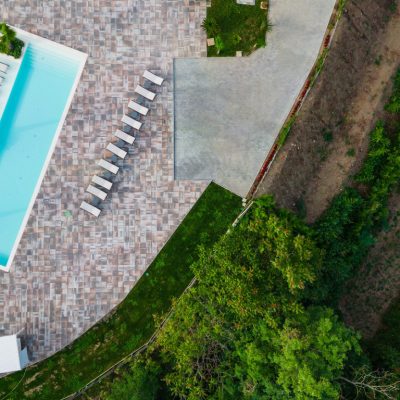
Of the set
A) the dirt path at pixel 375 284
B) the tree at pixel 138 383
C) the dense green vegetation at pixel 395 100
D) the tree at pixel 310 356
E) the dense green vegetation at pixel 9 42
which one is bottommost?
the tree at pixel 138 383

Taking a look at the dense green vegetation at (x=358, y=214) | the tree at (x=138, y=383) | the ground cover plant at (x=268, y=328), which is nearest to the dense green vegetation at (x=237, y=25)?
the dense green vegetation at (x=358, y=214)

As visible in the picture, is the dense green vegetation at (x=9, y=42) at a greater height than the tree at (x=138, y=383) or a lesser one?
greater

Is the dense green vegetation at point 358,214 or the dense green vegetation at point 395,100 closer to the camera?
the dense green vegetation at point 358,214

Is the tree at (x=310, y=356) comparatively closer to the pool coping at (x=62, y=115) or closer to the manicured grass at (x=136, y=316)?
the manicured grass at (x=136, y=316)

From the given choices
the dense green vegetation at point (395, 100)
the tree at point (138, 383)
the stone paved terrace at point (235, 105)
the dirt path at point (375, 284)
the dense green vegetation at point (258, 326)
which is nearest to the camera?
the dense green vegetation at point (258, 326)

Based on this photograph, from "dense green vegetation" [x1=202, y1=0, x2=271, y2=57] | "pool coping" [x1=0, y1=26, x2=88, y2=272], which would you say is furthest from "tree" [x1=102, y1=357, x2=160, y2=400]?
"dense green vegetation" [x1=202, y1=0, x2=271, y2=57]

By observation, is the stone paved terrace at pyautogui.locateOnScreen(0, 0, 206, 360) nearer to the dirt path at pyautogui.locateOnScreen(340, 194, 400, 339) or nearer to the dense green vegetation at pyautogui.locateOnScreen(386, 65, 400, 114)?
the dirt path at pyautogui.locateOnScreen(340, 194, 400, 339)
